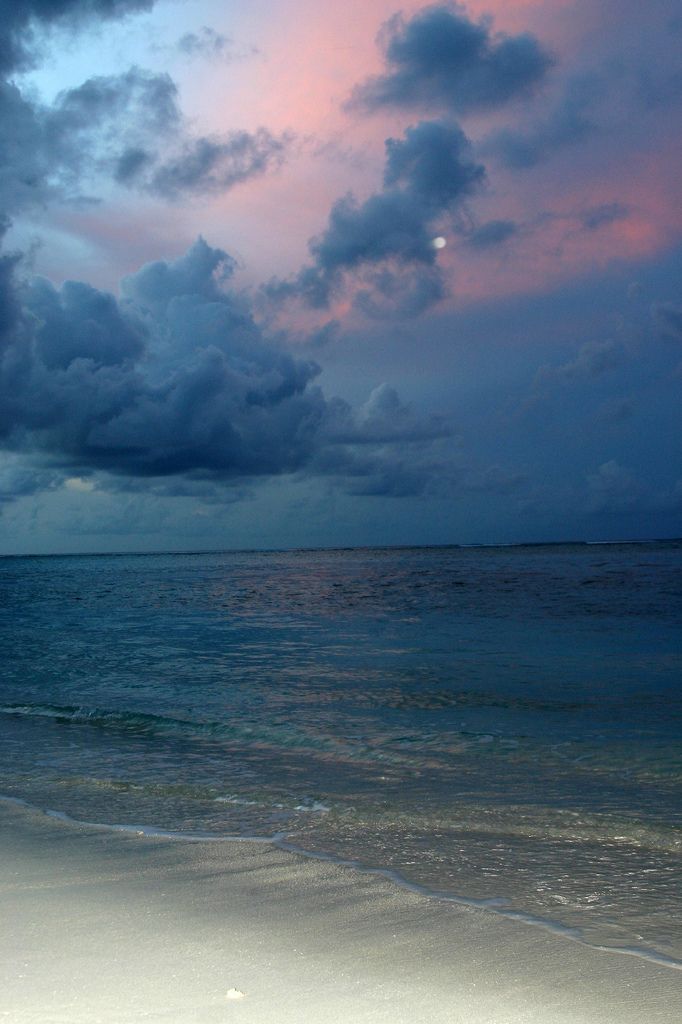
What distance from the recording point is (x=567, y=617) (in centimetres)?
2717

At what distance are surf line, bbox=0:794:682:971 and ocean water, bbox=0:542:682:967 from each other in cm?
4

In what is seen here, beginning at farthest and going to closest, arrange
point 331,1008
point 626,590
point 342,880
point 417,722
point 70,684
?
point 626,590 < point 70,684 < point 417,722 < point 342,880 < point 331,1008

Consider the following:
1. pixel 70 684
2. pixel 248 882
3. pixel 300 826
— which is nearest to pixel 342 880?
pixel 248 882

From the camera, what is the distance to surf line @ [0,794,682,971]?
4.36m

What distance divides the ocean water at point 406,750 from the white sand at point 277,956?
459 millimetres

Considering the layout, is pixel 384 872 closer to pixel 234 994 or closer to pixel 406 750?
pixel 234 994

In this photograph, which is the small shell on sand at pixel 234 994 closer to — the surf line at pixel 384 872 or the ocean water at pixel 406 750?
the surf line at pixel 384 872

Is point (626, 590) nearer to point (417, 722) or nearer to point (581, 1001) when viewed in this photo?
point (417, 722)

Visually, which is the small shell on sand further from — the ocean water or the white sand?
the ocean water

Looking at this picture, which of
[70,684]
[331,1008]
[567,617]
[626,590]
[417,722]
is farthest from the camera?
[626,590]

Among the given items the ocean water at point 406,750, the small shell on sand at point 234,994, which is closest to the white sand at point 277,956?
the small shell on sand at point 234,994

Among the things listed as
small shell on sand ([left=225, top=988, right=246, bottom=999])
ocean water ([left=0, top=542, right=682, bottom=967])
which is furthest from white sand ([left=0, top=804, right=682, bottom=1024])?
ocean water ([left=0, top=542, right=682, bottom=967])

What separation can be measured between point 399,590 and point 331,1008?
40185 mm

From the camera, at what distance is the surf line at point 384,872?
436 centimetres
